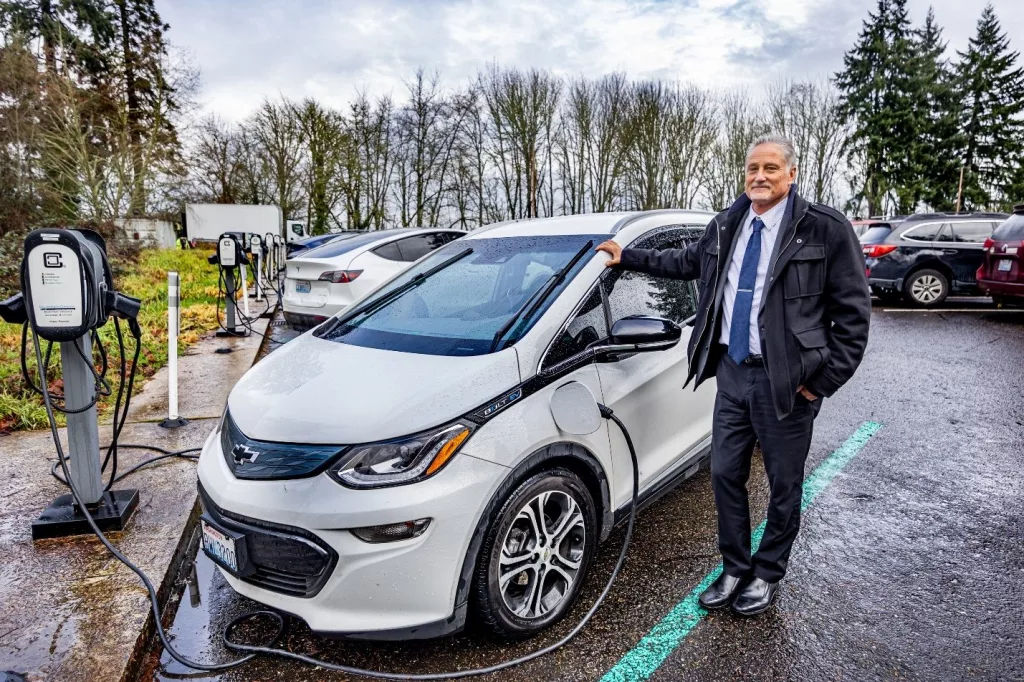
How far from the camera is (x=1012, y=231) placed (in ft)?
31.0

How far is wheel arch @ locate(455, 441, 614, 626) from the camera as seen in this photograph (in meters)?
2.23

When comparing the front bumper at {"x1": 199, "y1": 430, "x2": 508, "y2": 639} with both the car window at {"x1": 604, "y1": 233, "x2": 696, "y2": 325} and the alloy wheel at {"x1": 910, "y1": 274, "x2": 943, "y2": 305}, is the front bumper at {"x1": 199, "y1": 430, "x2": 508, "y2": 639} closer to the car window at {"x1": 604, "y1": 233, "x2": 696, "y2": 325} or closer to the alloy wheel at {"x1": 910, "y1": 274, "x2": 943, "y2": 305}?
the car window at {"x1": 604, "y1": 233, "x2": 696, "y2": 325}

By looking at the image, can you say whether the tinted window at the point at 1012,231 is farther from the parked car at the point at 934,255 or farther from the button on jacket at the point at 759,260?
the button on jacket at the point at 759,260

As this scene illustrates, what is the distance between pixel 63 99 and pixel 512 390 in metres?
20.9

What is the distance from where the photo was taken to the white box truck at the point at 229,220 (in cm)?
Result: 3180

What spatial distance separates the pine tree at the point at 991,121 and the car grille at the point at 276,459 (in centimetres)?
4346

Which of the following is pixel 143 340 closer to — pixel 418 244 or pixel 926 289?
pixel 418 244

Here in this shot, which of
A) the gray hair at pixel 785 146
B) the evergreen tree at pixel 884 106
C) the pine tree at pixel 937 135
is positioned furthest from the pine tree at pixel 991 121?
the gray hair at pixel 785 146

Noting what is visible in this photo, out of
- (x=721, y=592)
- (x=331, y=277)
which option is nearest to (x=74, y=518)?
(x=721, y=592)

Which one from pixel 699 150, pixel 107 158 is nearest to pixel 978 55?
pixel 699 150

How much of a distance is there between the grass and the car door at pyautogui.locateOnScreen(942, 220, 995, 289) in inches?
485

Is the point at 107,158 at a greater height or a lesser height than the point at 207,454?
greater

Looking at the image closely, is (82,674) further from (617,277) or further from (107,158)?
(107,158)

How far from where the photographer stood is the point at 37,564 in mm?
3029
